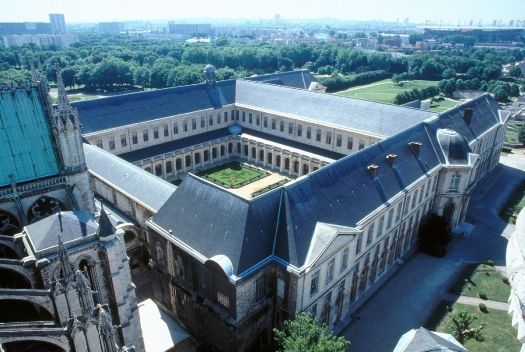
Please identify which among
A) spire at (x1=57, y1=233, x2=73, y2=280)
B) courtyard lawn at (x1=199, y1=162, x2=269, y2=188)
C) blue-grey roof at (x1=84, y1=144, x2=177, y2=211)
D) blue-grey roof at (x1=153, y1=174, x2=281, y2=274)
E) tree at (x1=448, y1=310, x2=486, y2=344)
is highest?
spire at (x1=57, y1=233, x2=73, y2=280)

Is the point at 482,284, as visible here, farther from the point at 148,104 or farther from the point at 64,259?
the point at 148,104

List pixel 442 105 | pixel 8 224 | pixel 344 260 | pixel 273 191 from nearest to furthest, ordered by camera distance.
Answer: pixel 8 224, pixel 273 191, pixel 344 260, pixel 442 105

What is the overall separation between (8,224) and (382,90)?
162 meters

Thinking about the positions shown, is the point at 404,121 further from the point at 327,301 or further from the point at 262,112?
the point at 327,301

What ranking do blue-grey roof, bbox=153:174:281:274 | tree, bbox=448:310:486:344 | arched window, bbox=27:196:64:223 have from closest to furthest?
blue-grey roof, bbox=153:174:281:274
arched window, bbox=27:196:64:223
tree, bbox=448:310:486:344

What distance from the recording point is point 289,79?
105375mm

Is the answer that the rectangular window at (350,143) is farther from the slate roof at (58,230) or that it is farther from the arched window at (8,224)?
the arched window at (8,224)

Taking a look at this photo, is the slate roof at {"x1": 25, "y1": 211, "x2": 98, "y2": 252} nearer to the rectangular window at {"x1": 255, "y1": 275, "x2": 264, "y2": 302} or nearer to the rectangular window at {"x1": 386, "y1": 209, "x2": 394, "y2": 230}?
the rectangular window at {"x1": 255, "y1": 275, "x2": 264, "y2": 302}

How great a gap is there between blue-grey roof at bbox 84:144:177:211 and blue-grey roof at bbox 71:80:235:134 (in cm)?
1069

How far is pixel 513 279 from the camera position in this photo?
525 inches

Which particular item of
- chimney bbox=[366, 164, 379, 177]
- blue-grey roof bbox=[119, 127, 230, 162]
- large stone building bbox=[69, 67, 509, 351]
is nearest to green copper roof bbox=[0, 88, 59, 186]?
large stone building bbox=[69, 67, 509, 351]

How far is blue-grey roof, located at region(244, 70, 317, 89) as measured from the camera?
3949 inches

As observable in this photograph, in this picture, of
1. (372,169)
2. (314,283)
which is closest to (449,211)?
(372,169)

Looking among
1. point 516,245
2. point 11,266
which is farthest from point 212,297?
point 516,245
